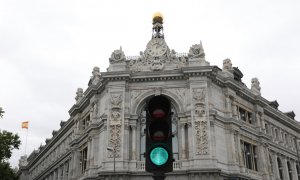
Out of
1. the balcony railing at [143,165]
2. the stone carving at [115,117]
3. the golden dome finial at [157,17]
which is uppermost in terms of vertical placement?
the golden dome finial at [157,17]

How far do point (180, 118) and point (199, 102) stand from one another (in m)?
2.47

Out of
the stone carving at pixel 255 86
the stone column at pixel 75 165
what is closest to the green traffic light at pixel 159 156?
the stone column at pixel 75 165

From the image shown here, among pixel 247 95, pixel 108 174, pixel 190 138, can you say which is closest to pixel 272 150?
pixel 247 95

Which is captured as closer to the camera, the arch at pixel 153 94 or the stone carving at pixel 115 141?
the stone carving at pixel 115 141

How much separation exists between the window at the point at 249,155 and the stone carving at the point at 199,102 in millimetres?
8379

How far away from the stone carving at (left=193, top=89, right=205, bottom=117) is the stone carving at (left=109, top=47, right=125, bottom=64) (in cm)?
852

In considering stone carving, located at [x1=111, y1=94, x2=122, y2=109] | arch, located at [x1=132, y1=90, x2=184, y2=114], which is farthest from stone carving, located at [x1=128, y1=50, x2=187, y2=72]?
stone carving, located at [x1=111, y1=94, x2=122, y2=109]

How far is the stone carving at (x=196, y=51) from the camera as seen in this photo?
34344 millimetres

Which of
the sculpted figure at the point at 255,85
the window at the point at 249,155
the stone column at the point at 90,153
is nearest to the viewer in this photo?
the stone column at the point at 90,153

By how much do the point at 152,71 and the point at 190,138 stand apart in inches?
314

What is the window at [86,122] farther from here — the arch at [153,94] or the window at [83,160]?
the arch at [153,94]

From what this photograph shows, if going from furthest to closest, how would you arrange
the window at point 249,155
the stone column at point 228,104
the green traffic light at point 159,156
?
1. the window at point 249,155
2. the stone column at point 228,104
3. the green traffic light at point 159,156

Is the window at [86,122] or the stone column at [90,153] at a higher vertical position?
the window at [86,122]

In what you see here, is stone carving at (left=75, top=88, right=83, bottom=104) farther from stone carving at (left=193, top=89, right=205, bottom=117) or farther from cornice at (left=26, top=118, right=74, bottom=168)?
stone carving at (left=193, top=89, right=205, bottom=117)
